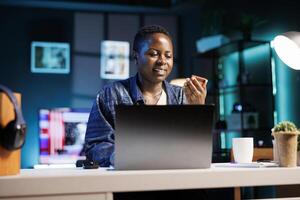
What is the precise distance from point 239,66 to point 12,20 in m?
2.80

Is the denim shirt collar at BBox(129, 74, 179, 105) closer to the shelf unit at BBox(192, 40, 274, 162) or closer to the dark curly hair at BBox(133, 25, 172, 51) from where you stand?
the dark curly hair at BBox(133, 25, 172, 51)

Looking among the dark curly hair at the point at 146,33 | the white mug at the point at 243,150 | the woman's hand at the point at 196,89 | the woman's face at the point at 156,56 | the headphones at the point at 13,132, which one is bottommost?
the white mug at the point at 243,150

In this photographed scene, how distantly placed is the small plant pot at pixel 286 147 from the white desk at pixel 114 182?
0.15 meters

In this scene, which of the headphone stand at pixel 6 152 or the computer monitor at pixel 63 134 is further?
the computer monitor at pixel 63 134

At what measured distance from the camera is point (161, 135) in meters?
1.04

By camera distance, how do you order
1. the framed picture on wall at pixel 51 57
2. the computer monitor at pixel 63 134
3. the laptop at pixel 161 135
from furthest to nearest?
the framed picture on wall at pixel 51 57 < the computer monitor at pixel 63 134 < the laptop at pixel 161 135

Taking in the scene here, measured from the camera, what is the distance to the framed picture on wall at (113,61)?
5.12 metres

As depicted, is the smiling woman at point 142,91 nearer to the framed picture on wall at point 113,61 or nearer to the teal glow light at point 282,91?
the teal glow light at point 282,91

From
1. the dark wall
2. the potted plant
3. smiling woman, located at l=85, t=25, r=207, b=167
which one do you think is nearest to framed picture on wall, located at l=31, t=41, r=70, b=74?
the dark wall

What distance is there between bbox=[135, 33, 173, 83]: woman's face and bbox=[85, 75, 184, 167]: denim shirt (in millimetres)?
92

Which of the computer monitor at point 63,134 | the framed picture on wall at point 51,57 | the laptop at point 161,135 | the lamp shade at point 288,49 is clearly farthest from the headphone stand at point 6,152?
the framed picture on wall at point 51,57

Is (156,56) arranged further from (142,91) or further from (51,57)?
(51,57)

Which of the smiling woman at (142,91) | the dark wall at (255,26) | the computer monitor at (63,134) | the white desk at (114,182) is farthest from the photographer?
the computer monitor at (63,134)

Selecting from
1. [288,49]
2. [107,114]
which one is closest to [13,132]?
[107,114]
